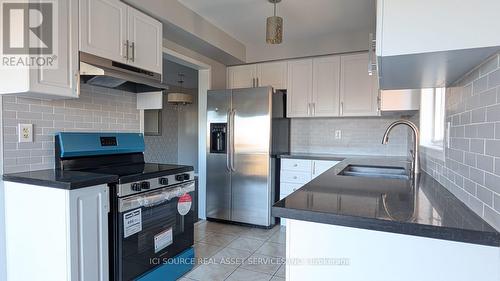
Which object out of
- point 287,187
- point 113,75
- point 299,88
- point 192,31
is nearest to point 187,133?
point 299,88

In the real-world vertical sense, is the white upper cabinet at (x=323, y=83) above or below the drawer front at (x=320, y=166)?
above

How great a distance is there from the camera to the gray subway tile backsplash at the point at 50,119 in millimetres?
1802

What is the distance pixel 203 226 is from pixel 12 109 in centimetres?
239

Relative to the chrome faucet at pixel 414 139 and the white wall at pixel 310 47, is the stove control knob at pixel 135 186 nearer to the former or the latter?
the chrome faucet at pixel 414 139

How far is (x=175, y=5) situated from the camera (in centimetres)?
268

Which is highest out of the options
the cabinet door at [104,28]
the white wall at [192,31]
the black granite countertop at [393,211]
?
the white wall at [192,31]

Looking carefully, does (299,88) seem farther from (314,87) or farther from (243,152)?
(243,152)

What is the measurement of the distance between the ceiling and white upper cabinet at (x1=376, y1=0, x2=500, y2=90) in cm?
208

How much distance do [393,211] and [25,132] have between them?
2.16 m

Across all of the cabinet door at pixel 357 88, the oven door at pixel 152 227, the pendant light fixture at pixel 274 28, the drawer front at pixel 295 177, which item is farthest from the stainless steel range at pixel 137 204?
the cabinet door at pixel 357 88

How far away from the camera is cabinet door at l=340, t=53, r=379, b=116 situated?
3479mm

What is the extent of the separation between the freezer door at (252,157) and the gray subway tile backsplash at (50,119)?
1.37 m

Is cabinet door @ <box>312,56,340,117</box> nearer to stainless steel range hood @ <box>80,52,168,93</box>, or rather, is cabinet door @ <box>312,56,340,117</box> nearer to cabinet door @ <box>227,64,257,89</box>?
cabinet door @ <box>227,64,257,89</box>

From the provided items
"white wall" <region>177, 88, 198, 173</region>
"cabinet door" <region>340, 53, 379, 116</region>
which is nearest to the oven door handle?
"cabinet door" <region>340, 53, 379, 116</region>
